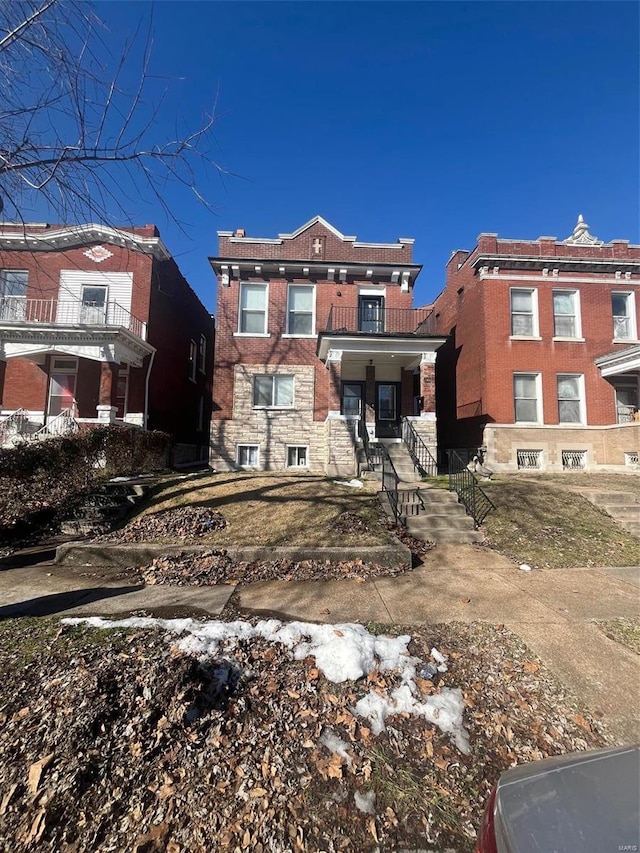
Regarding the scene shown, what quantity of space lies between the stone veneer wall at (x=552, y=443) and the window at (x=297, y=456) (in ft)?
22.7

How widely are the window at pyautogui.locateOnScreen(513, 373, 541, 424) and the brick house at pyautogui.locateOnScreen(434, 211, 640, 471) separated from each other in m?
0.04

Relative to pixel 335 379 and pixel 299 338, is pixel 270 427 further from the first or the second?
pixel 299 338

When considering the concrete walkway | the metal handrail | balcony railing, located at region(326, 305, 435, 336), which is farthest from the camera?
balcony railing, located at region(326, 305, 435, 336)

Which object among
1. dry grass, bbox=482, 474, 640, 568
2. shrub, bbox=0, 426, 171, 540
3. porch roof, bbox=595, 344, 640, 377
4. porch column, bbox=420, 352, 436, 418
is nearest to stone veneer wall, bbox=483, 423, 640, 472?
porch roof, bbox=595, 344, 640, 377

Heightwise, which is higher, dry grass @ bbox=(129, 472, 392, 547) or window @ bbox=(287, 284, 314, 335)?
window @ bbox=(287, 284, 314, 335)

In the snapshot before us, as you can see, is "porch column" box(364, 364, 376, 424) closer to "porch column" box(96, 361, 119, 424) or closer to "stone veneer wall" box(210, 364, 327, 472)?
"stone veneer wall" box(210, 364, 327, 472)

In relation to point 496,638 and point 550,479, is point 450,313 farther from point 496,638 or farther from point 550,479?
point 496,638

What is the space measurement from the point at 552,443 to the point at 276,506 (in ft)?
39.0

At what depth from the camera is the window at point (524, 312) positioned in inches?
592

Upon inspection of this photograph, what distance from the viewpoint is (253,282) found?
48.9 ft

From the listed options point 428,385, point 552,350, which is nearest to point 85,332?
point 428,385

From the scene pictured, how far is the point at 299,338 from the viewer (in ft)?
48.6

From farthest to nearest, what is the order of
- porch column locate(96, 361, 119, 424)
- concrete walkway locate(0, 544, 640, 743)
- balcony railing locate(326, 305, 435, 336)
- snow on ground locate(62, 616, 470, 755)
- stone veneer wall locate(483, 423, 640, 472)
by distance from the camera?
balcony railing locate(326, 305, 435, 336) → stone veneer wall locate(483, 423, 640, 472) → porch column locate(96, 361, 119, 424) → concrete walkway locate(0, 544, 640, 743) → snow on ground locate(62, 616, 470, 755)

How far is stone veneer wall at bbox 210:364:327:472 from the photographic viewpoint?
14219mm
